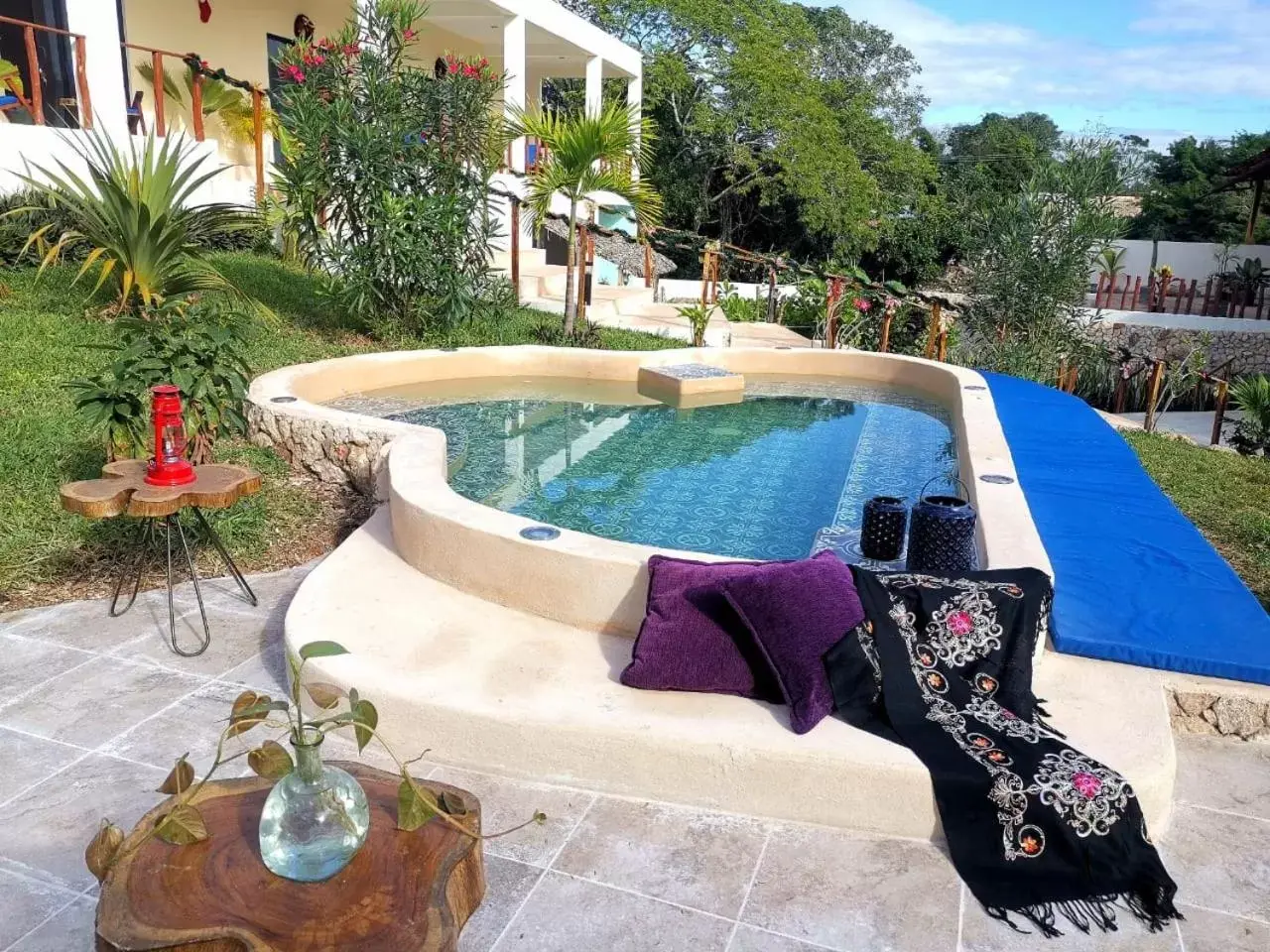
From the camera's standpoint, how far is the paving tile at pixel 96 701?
347 centimetres

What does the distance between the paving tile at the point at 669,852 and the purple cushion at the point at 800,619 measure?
41 cm

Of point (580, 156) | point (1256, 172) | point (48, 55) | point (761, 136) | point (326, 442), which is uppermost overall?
point (761, 136)

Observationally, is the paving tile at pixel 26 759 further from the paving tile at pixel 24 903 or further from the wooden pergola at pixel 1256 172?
the wooden pergola at pixel 1256 172

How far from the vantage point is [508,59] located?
15.6 meters

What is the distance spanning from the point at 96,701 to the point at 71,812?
760 mm

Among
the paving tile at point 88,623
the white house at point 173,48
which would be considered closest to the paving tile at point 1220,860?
the paving tile at point 88,623

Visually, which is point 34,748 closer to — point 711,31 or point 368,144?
point 368,144

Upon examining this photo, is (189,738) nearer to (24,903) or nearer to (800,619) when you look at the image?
(24,903)

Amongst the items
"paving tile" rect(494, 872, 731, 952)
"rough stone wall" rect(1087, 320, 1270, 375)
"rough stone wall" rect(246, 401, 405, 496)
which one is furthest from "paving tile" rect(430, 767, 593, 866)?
"rough stone wall" rect(1087, 320, 1270, 375)

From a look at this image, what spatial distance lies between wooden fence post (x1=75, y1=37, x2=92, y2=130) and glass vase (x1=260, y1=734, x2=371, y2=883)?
10091 mm

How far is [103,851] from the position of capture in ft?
6.63

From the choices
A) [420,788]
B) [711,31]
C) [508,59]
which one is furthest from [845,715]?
[711,31]

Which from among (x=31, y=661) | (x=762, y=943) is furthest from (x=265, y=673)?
(x=762, y=943)

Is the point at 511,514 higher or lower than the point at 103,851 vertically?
lower
